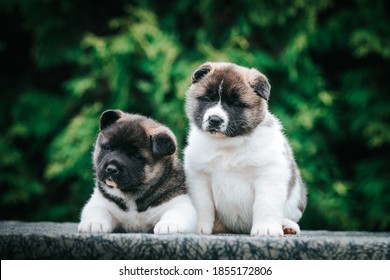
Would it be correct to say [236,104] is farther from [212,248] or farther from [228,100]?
[212,248]

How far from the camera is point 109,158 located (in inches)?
145

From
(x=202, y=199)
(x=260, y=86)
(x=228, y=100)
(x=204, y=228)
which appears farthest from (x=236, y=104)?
(x=204, y=228)

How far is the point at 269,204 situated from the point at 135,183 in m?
0.91

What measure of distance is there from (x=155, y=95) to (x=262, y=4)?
6.10 feet

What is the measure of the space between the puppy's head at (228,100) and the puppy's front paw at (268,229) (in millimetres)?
684

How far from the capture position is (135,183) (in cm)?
377

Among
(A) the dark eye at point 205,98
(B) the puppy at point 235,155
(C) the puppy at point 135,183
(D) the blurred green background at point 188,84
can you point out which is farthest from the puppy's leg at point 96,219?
(D) the blurred green background at point 188,84

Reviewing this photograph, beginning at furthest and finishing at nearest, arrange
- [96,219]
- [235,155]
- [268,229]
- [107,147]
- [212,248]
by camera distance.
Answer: [235,155]
[107,147]
[96,219]
[268,229]
[212,248]

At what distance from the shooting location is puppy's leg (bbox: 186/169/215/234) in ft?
12.9

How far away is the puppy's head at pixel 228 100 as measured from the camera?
153 inches

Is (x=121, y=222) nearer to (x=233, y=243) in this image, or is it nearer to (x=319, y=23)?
(x=233, y=243)

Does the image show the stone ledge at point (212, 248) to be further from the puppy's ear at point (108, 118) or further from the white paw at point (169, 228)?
the puppy's ear at point (108, 118)
